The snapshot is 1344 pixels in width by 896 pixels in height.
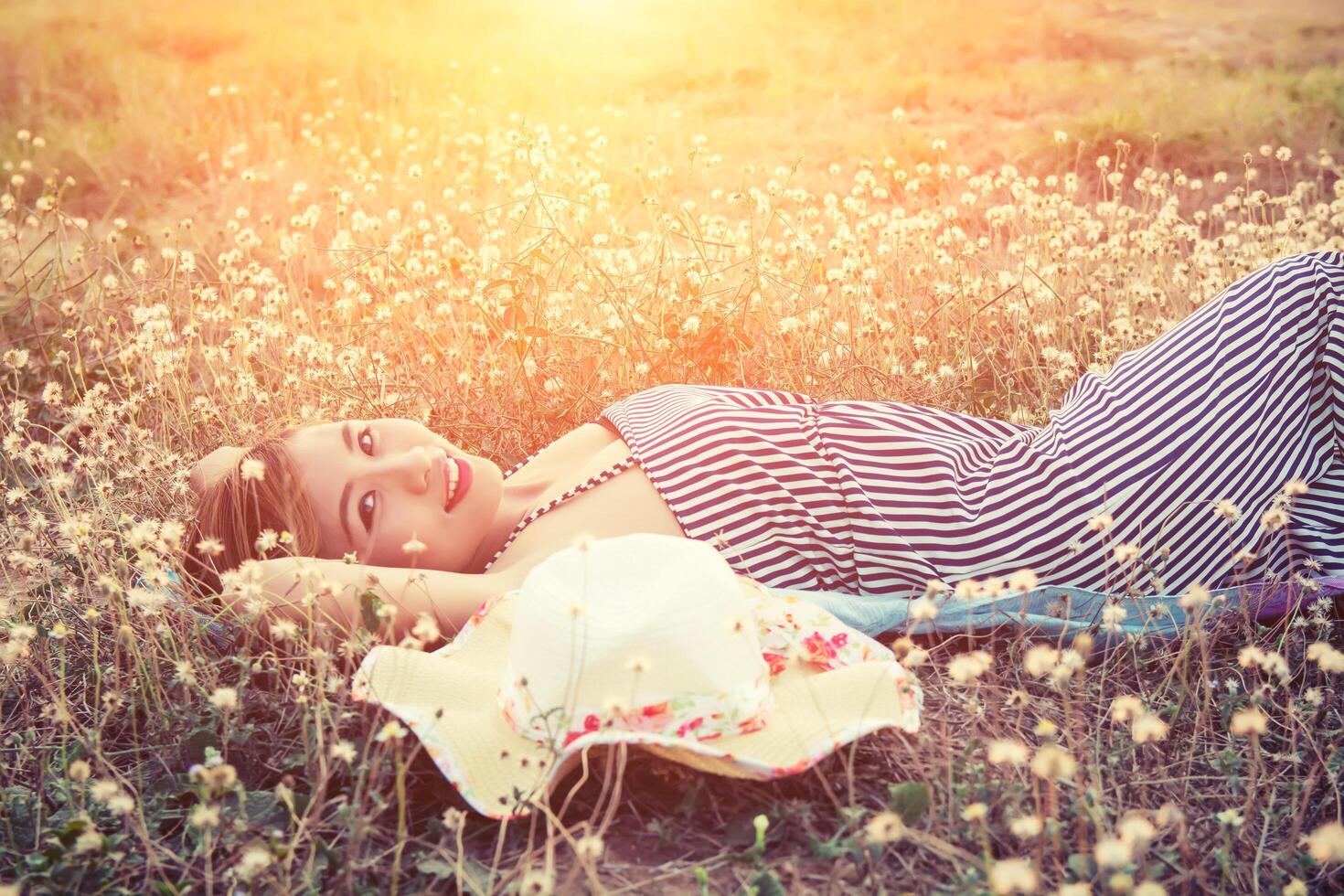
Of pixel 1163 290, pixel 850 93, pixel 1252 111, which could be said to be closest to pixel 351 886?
pixel 1163 290

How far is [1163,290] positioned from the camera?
Result: 12.8 feet

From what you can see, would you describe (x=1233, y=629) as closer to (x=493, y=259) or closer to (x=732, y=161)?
(x=493, y=259)

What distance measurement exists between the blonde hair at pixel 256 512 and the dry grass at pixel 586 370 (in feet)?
0.64

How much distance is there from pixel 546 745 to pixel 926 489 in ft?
4.02

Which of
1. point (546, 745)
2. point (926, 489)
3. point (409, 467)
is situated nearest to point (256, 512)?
point (409, 467)

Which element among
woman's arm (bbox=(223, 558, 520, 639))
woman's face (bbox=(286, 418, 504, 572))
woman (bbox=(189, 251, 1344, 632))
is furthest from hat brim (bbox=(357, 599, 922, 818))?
woman's face (bbox=(286, 418, 504, 572))

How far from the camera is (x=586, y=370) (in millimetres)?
3807

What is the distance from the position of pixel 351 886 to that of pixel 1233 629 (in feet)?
6.72

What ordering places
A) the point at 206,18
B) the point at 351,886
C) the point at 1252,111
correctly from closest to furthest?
the point at 351,886
the point at 1252,111
the point at 206,18

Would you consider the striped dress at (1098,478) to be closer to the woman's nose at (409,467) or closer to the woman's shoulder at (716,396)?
the woman's shoulder at (716,396)

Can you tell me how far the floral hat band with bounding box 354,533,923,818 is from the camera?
1880mm

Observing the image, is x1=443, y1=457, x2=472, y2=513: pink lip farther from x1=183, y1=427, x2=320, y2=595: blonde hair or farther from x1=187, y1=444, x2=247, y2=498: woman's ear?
x1=187, y1=444, x2=247, y2=498: woman's ear

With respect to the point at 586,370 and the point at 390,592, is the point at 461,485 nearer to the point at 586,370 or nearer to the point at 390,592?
the point at 390,592

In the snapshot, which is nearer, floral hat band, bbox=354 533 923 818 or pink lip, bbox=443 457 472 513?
floral hat band, bbox=354 533 923 818
